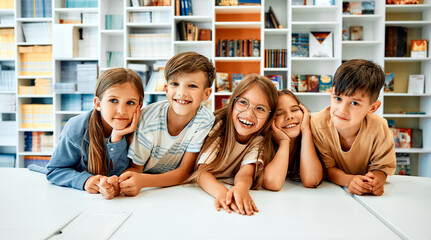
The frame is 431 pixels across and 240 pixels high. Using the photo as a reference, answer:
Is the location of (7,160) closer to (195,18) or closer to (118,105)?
(195,18)

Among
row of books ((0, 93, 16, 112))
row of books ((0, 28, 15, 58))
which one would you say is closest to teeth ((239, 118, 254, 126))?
row of books ((0, 93, 16, 112))

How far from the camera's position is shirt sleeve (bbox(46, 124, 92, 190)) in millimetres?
1202

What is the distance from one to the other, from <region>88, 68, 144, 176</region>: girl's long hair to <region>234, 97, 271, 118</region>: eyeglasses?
472mm

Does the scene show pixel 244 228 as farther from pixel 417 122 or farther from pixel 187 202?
pixel 417 122

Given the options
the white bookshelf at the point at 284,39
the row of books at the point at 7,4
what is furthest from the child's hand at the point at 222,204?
the row of books at the point at 7,4

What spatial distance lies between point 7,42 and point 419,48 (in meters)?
5.20

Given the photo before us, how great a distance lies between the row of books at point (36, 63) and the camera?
361 centimetres

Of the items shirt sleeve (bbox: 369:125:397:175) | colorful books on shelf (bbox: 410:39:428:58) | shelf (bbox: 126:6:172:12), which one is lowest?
shirt sleeve (bbox: 369:125:397:175)

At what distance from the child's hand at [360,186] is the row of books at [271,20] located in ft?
8.87

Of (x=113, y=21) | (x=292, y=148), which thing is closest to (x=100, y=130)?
(x=292, y=148)

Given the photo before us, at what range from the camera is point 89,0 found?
3.58 metres

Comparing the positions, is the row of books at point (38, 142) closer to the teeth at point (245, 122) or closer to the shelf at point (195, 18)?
the shelf at point (195, 18)

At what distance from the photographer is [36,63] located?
11.9ft

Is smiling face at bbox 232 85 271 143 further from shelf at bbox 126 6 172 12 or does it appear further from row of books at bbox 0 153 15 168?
row of books at bbox 0 153 15 168
